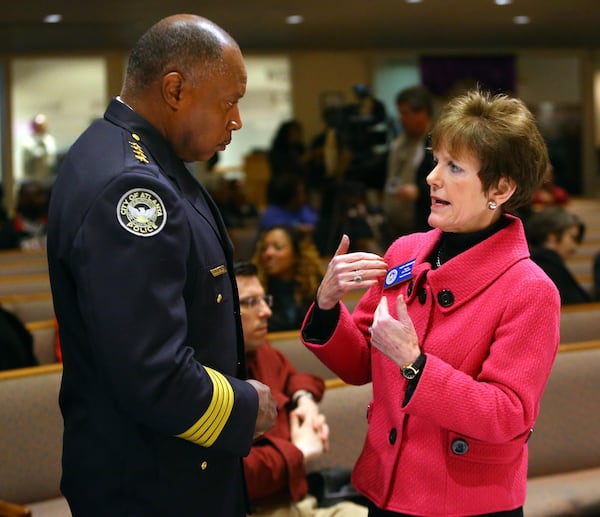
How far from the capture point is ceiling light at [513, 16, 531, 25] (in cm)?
1026

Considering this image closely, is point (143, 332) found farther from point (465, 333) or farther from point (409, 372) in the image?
point (465, 333)

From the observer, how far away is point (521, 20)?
34.3ft

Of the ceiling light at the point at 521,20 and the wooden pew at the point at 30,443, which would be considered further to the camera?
the ceiling light at the point at 521,20

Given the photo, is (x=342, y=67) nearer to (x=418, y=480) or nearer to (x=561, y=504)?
(x=561, y=504)

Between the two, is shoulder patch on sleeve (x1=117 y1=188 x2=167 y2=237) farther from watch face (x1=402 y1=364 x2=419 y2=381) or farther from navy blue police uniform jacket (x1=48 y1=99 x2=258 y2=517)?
watch face (x1=402 y1=364 x2=419 y2=381)

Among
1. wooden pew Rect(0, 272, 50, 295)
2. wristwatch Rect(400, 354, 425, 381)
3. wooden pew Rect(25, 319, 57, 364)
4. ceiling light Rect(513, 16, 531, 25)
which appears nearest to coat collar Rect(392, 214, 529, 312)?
wristwatch Rect(400, 354, 425, 381)

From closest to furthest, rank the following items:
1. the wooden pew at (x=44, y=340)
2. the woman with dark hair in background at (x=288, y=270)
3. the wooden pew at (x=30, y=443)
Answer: the wooden pew at (x=30, y=443) < the wooden pew at (x=44, y=340) < the woman with dark hair in background at (x=288, y=270)

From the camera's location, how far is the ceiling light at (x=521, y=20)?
10262mm

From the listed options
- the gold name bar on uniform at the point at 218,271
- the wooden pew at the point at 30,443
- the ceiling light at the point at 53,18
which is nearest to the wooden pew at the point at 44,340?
the wooden pew at the point at 30,443

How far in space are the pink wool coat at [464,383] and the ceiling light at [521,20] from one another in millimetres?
9358

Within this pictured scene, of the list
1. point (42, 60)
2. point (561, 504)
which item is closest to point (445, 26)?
point (42, 60)

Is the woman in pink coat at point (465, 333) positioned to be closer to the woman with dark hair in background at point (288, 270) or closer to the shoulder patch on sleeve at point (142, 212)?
the shoulder patch on sleeve at point (142, 212)

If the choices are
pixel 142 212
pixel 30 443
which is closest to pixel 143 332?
pixel 142 212

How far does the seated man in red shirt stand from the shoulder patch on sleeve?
3.73 feet
